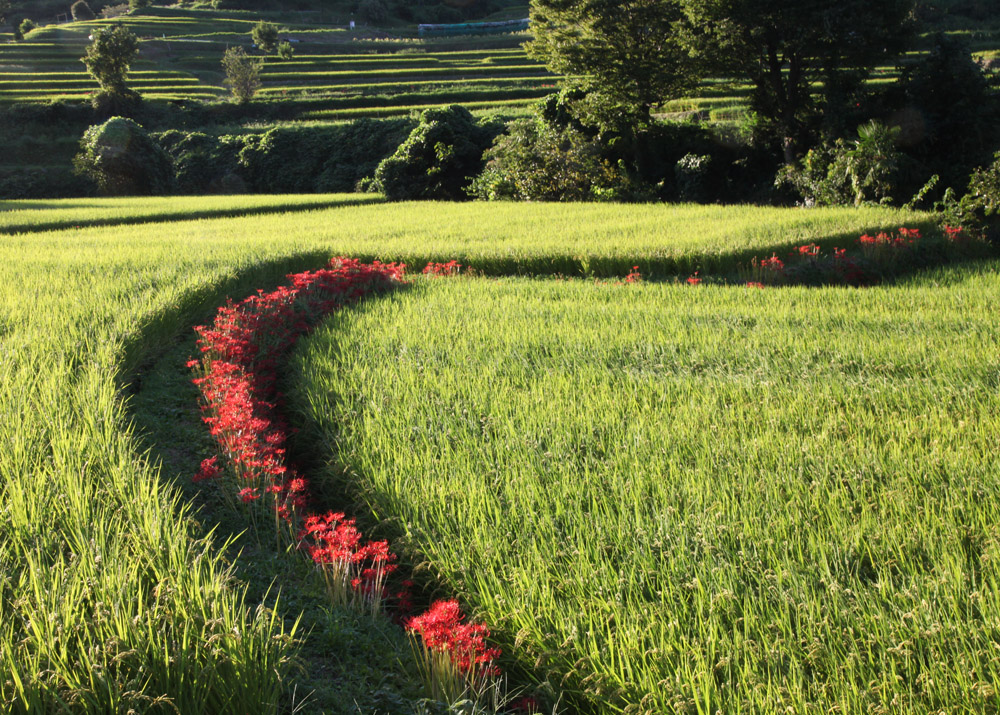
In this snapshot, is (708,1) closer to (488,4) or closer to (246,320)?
(246,320)

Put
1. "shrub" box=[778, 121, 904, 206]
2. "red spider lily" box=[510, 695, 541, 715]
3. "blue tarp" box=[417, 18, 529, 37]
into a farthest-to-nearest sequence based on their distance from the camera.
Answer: "blue tarp" box=[417, 18, 529, 37]
"shrub" box=[778, 121, 904, 206]
"red spider lily" box=[510, 695, 541, 715]

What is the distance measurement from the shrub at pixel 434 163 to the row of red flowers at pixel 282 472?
14.3m

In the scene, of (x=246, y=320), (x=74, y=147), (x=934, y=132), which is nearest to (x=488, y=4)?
(x=74, y=147)

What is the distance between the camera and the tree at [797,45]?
44.6 feet

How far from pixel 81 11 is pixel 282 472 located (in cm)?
7452

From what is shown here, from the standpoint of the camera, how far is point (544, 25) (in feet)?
59.5

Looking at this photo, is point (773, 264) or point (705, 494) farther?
point (773, 264)

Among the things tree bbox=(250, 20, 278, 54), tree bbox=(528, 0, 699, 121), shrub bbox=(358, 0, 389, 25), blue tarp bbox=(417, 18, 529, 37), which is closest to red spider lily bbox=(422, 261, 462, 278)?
tree bbox=(528, 0, 699, 121)

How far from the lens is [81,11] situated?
197 feet

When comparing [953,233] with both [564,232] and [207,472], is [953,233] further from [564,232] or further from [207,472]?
[207,472]

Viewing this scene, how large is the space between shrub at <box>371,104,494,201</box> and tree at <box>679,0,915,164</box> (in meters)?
7.12

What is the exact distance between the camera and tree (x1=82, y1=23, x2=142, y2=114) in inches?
1139

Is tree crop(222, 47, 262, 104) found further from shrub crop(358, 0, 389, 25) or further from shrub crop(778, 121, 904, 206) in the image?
shrub crop(358, 0, 389, 25)

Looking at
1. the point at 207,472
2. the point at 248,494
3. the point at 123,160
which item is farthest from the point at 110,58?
the point at 248,494
